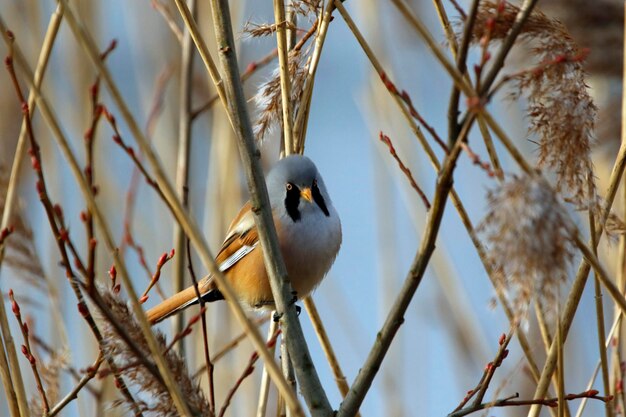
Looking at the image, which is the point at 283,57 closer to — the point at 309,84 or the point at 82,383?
the point at 309,84

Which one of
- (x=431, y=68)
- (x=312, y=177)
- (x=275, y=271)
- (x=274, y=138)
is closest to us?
(x=275, y=271)

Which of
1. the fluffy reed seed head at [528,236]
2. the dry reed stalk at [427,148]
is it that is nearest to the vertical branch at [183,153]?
the dry reed stalk at [427,148]

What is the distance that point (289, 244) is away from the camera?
2596 mm

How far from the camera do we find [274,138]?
3.48 meters

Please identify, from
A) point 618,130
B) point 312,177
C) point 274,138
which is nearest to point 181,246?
point 312,177

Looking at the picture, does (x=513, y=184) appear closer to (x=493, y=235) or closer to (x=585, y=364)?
(x=493, y=235)

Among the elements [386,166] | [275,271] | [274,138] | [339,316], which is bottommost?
[275,271]

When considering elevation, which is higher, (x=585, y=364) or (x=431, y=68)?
(x=431, y=68)

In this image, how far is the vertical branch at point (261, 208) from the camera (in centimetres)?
158

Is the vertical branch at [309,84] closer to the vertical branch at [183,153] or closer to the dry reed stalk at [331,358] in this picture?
the dry reed stalk at [331,358]

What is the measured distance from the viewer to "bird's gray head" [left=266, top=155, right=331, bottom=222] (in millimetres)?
2543

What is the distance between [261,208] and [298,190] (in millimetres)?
1030

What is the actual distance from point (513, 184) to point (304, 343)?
60cm

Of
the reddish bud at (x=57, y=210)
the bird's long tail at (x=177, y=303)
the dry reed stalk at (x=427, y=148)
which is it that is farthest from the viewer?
the bird's long tail at (x=177, y=303)
